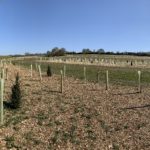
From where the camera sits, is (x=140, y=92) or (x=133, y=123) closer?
(x=133, y=123)

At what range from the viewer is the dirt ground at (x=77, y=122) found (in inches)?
589

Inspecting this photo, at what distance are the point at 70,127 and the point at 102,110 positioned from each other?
3.67 m

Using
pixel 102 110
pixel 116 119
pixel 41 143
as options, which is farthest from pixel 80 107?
pixel 41 143

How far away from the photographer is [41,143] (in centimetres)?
1494

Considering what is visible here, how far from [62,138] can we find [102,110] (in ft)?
17.1

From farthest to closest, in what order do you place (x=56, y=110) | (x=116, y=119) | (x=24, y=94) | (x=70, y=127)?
(x=24, y=94)
(x=56, y=110)
(x=116, y=119)
(x=70, y=127)

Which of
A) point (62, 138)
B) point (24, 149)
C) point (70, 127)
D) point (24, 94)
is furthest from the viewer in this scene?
point (24, 94)

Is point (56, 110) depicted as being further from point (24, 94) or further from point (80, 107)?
point (24, 94)

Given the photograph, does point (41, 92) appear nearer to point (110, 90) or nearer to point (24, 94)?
point (24, 94)

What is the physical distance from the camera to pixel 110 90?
27703mm

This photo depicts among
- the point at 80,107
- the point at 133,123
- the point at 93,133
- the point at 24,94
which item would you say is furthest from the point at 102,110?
the point at 24,94

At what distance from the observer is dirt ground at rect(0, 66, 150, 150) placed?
49.1ft

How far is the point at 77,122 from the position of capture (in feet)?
58.8

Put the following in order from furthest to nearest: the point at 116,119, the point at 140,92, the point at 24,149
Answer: the point at 140,92
the point at 116,119
the point at 24,149
